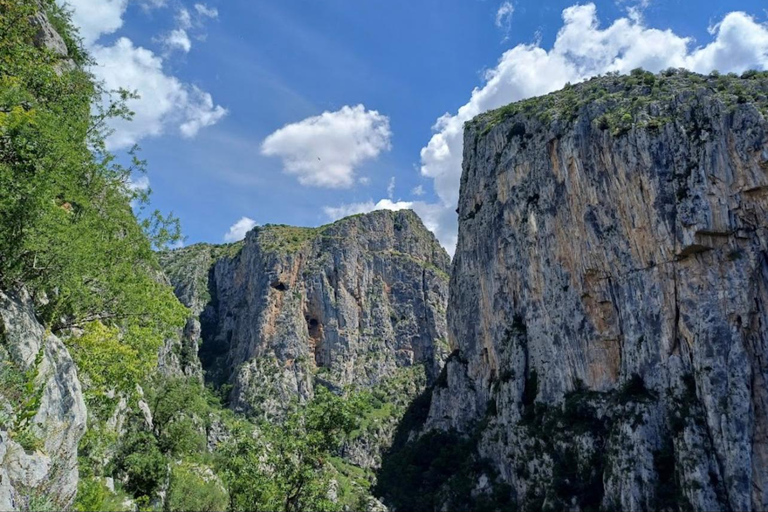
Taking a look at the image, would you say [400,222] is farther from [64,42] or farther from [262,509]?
[262,509]

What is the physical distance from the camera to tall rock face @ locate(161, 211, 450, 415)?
12062 centimetres

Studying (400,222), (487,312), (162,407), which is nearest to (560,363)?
(487,312)

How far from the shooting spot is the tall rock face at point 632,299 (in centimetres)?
4294

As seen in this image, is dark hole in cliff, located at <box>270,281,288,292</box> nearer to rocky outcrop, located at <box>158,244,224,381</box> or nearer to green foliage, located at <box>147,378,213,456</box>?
rocky outcrop, located at <box>158,244,224,381</box>

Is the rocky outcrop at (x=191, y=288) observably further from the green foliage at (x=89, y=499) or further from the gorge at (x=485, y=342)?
the green foliage at (x=89, y=499)

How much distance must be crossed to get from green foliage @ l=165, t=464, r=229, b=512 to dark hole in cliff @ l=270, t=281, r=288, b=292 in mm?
92007

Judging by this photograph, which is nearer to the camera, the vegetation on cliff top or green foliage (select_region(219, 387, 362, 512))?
green foliage (select_region(219, 387, 362, 512))

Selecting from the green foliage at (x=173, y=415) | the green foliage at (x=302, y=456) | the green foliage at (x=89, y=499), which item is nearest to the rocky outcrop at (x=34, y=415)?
the green foliage at (x=89, y=499)

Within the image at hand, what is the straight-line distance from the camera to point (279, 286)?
128 meters

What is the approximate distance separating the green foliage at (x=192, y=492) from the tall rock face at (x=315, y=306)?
76833mm

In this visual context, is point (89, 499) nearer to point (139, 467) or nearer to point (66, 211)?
point (66, 211)

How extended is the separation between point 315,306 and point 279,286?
35.5 feet

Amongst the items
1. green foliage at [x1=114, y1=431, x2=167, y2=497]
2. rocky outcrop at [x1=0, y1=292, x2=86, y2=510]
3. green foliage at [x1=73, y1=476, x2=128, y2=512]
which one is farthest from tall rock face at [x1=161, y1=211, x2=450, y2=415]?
rocky outcrop at [x1=0, y1=292, x2=86, y2=510]

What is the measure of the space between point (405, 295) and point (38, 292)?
440 ft
